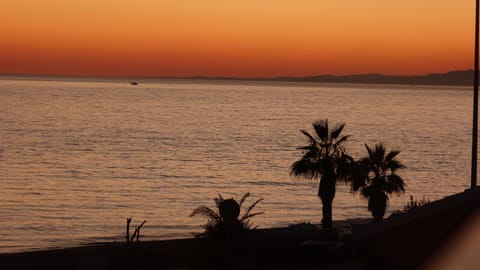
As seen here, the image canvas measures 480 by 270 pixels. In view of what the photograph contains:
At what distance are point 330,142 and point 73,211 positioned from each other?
30.6m

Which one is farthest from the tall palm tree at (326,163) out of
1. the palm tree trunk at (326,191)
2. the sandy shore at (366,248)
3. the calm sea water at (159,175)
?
the calm sea water at (159,175)

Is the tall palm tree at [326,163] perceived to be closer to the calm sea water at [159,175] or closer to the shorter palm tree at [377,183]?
the shorter palm tree at [377,183]

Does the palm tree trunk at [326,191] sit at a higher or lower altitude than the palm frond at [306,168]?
lower

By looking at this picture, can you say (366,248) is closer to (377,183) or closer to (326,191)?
(377,183)

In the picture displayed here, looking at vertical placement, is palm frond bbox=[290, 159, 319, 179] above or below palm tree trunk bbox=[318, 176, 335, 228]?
above

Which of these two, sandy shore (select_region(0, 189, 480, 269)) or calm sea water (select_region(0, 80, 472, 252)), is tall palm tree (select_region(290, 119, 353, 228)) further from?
calm sea water (select_region(0, 80, 472, 252))

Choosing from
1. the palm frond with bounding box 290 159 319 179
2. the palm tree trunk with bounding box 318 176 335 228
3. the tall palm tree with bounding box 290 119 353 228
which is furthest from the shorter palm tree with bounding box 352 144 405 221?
the palm frond with bounding box 290 159 319 179

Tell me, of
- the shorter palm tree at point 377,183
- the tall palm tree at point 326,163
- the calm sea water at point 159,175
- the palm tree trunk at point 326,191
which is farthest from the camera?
the calm sea water at point 159,175

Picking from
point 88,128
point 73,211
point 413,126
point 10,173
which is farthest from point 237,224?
point 413,126

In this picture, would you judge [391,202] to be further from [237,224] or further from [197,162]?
[237,224]

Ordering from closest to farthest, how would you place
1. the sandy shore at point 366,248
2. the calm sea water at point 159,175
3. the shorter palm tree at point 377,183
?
the sandy shore at point 366,248, the shorter palm tree at point 377,183, the calm sea water at point 159,175

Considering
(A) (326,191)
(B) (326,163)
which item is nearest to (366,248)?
(B) (326,163)

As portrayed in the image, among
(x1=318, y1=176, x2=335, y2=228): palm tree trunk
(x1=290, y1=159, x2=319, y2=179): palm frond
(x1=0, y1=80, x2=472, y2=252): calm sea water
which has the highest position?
(x1=290, y1=159, x2=319, y2=179): palm frond

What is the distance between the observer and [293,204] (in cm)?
7756
